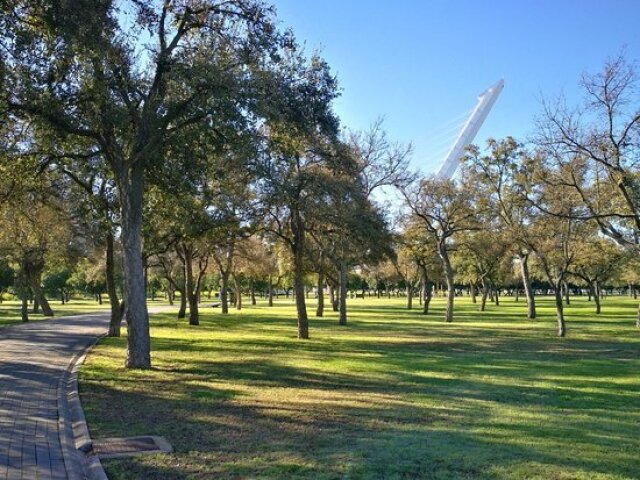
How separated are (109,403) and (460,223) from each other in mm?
33007

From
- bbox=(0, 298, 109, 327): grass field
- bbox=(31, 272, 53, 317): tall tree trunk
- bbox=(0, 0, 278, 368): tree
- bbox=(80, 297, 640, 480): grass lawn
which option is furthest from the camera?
bbox=(31, 272, 53, 317): tall tree trunk

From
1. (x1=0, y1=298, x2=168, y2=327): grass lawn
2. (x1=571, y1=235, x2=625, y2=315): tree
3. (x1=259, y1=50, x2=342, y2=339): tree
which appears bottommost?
(x1=0, y1=298, x2=168, y2=327): grass lawn

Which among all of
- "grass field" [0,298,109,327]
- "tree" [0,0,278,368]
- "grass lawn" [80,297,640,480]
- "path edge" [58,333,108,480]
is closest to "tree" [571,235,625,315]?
"grass lawn" [80,297,640,480]

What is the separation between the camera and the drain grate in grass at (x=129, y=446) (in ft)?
23.7

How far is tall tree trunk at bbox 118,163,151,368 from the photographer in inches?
587

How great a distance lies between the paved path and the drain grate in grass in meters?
0.30

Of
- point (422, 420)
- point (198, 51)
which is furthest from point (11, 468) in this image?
point (198, 51)

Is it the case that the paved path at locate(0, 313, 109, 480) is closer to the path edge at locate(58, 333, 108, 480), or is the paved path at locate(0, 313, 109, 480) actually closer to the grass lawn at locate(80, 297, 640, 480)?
the path edge at locate(58, 333, 108, 480)

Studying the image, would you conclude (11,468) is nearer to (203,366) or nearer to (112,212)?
(203,366)

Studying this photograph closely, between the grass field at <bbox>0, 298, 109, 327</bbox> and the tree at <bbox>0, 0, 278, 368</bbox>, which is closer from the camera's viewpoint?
the tree at <bbox>0, 0, 278, 368</bbox>

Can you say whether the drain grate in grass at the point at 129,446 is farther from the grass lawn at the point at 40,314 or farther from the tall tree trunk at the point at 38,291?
the tall tree trunk at the point at 38,291

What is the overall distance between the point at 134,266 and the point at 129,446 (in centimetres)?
791

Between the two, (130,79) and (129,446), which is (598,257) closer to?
(130,79)

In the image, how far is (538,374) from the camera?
14875mm
